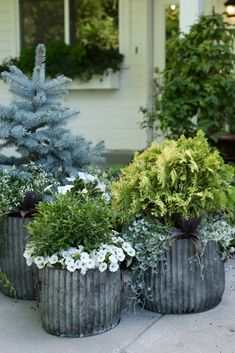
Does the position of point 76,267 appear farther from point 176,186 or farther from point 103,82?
point 103,82

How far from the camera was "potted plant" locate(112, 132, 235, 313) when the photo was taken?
360 cm

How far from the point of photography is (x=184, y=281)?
11.8 ft

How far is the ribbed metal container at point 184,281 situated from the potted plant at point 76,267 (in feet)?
0.99

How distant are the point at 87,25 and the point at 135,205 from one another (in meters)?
6.37

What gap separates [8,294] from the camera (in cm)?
405

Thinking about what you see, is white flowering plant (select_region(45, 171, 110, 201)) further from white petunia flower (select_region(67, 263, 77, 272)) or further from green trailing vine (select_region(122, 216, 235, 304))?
white petunia flower (select_region(67, 263, 77, 272))

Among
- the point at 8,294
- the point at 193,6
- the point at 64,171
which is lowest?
the point at 8,294

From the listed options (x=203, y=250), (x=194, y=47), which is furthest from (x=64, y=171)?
(x=194, y=47)

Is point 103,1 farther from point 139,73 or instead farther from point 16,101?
point 16,101

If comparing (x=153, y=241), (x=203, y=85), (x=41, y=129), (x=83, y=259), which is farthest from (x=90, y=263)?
(x=203, y=85)

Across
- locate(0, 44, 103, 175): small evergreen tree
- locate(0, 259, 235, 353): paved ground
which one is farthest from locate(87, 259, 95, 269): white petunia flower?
locate(0, 44, 103, 175): small evergreen tree

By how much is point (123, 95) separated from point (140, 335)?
6.47 m

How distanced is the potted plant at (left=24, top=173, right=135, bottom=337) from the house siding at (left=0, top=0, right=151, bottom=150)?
6068mm

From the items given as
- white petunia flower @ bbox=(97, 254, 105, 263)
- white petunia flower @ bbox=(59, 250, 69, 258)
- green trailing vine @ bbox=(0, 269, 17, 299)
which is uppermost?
white petunia flower @ bbox=(59, 250, 69, 258)
